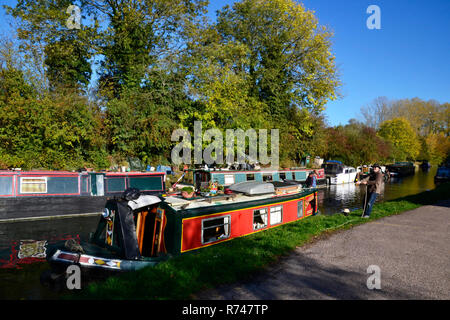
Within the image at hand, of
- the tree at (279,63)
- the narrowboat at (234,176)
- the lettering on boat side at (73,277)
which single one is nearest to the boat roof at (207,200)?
the lettering on boat side at (73,277)

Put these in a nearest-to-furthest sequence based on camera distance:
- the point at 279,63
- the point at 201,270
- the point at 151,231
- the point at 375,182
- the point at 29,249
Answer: the point at 201,270, the point at 151,231, the point at 29,249, the point at 375,182, the point at 279,63

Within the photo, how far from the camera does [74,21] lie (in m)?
18.2

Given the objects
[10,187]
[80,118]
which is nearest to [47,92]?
[80,118]

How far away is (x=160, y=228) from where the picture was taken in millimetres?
→ 6762

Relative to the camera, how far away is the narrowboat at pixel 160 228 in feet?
19.4

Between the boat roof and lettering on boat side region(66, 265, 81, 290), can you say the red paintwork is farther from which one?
Answer: lettering on boat side region(66, 265, 81, 290)

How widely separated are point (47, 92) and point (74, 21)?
5106mm

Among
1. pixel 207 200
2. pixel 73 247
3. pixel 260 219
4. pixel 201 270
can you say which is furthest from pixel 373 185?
pixel 73 247

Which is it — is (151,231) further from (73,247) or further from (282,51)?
(282,51)

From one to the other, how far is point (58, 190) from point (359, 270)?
12.6 m

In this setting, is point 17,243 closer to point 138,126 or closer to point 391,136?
point 138,126

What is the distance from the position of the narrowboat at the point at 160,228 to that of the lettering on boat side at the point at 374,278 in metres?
3.72
